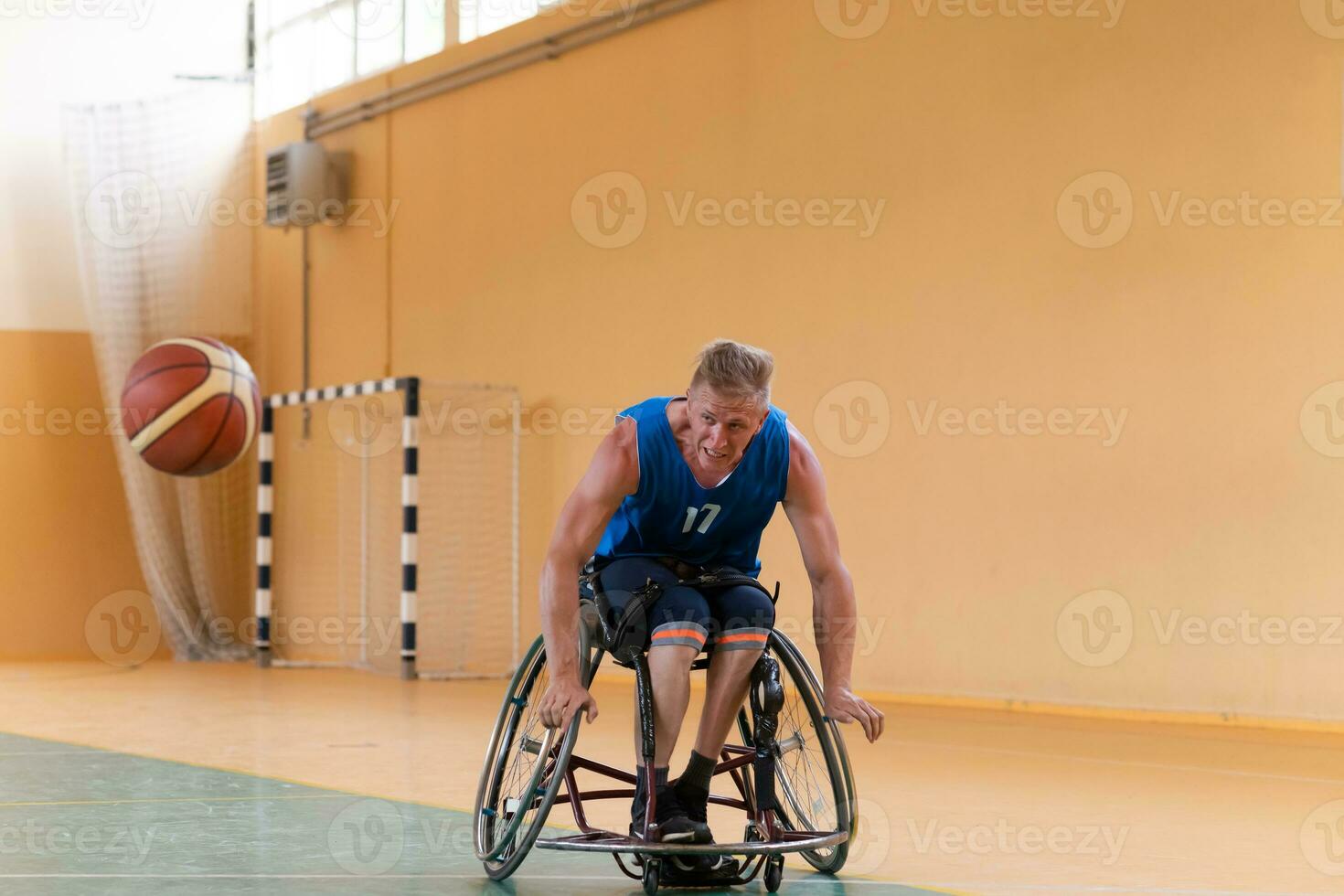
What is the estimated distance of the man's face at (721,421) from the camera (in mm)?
2701

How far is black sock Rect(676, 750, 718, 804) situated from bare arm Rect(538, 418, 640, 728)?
190 millimetres

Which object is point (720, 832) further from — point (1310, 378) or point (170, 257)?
point (170, 257)

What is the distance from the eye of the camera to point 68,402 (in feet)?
33.2

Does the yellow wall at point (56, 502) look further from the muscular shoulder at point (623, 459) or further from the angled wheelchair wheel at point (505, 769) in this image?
the muscular shoulder at point (623, 459)

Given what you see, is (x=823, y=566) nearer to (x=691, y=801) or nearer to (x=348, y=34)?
(x=691, y=801)

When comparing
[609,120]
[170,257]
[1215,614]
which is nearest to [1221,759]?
[1215,614]

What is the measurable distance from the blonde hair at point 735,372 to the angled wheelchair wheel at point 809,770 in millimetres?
451

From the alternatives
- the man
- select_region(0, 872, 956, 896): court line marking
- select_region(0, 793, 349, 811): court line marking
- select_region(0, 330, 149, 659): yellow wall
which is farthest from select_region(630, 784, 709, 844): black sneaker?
select_region(0, 330, 149, 659): yellow wall

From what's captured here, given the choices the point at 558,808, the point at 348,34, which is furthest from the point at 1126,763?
the point at 348,34

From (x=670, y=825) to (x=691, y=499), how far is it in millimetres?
557

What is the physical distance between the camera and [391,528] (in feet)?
29.4

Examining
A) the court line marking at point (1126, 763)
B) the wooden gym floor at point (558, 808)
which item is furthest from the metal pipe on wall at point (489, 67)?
the court line marking at point (1126, 763)

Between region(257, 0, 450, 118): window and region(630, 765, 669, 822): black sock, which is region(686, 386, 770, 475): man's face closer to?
region(630, 765, 669, 822): black sock

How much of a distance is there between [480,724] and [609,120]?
129 inches
